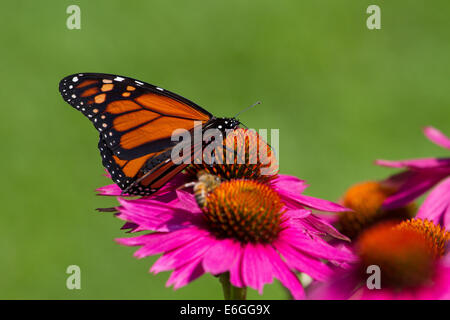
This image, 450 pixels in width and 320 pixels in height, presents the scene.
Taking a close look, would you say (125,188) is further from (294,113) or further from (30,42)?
(30,42)

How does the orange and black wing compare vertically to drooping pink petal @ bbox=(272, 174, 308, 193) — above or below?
above

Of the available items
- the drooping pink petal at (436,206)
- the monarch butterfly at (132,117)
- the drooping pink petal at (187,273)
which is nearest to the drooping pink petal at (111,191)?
the monarch butterfly at (132,117)

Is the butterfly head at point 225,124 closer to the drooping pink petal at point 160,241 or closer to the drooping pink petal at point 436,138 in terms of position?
the drooping pink petal at point 160,241

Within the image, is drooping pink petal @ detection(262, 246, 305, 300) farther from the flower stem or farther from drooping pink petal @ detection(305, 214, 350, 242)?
drooping pink petal @ detection(305, 214, 350, 242)

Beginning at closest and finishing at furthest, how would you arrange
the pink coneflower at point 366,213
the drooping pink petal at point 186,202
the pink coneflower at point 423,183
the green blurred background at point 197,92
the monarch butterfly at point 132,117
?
1. the drooping pink petal at point 186,202
2. the pink coneflower at point 423,183
3. the monarch butterfly at point 132,117
4. the pink coneflower at point 366,213
5. the green blurred background at point 197,92

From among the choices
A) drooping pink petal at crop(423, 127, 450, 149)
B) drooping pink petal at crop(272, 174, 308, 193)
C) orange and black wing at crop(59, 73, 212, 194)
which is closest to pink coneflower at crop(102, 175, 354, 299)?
drooping pink petal at crop(272, 174, 308, 193)

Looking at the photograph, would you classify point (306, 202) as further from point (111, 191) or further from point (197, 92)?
point (197, 92)
